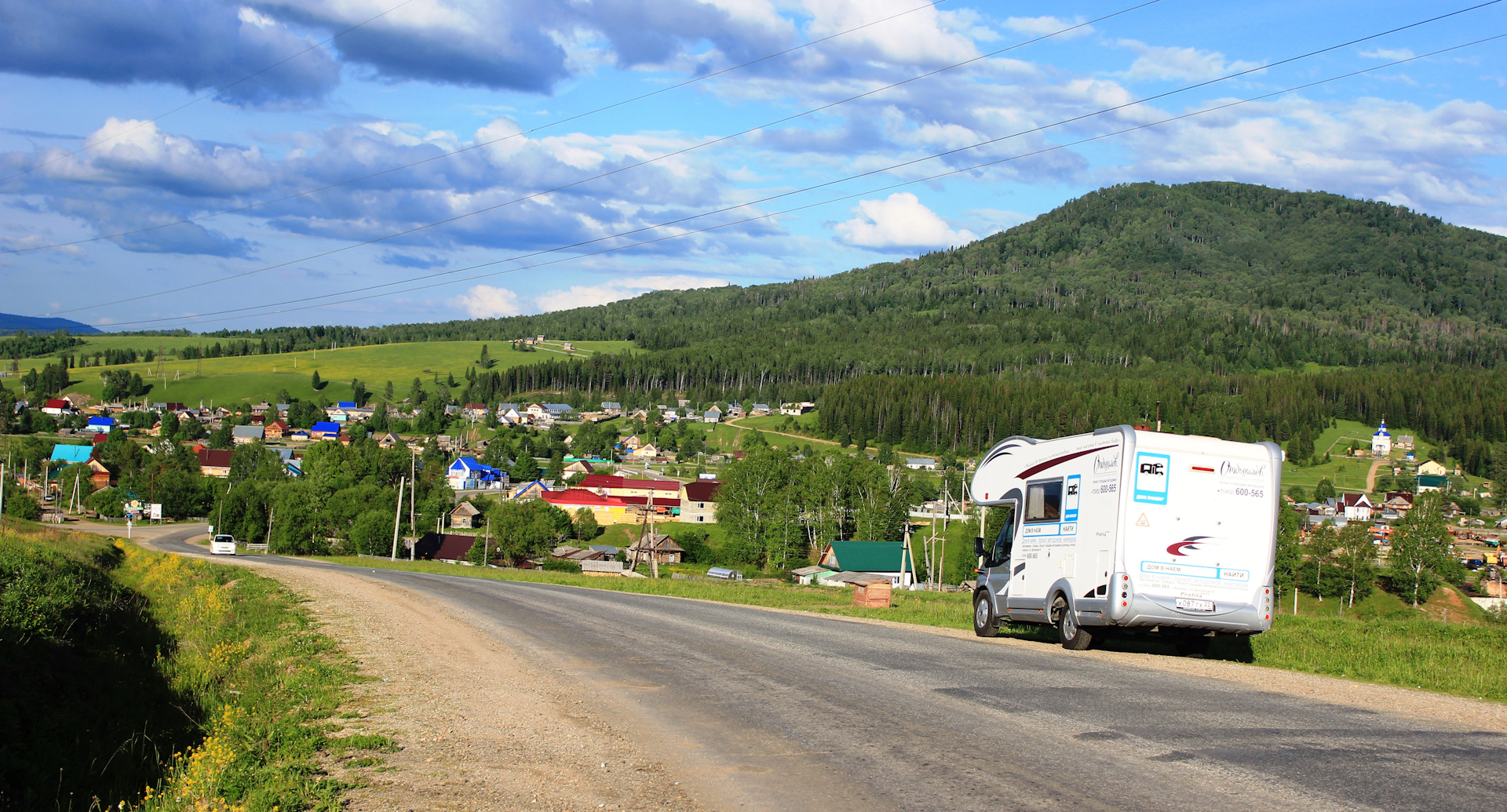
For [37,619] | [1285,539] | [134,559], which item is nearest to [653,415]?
[1285,539]

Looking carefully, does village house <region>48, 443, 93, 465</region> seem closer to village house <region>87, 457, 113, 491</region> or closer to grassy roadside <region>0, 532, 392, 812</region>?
village house <region>87, 457, 113, 491</region>

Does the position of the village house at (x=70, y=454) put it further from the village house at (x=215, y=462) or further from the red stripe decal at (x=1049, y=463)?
the red stripe decal at (x=1049, y=463)

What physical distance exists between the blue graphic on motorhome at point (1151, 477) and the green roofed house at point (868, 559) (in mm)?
53667

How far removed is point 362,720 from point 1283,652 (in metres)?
13.5

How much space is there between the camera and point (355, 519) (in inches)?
3076

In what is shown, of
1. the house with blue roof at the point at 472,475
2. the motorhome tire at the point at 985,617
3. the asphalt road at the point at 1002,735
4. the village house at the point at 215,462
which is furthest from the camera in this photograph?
the house with blue roof at the point at 472,475

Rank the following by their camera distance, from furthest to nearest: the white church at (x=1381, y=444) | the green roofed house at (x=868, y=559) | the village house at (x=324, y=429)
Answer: the village house at (x=324, y=429), the white church at (x=1381, y=444), the green roofed house at (x=868, y=559)

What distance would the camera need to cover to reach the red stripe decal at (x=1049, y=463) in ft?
49.5

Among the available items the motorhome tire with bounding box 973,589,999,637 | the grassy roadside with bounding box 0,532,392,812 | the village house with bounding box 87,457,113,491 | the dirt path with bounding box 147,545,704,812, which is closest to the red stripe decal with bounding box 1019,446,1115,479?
the motorhome tire with bounding box 973,589,999,637

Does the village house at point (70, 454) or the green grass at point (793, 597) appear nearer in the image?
the green grass at point (793, 597)

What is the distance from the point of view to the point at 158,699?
494 inches

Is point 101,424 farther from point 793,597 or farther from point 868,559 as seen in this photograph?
point 793,597

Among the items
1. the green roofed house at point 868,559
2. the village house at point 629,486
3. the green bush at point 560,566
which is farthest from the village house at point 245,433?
the green roofed house at point 868,559

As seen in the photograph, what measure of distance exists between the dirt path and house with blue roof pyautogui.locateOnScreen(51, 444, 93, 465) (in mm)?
133348
